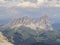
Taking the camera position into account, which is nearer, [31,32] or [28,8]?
[31,32]

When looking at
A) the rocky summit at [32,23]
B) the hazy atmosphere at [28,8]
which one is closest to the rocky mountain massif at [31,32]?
the rocky summit at [32,23]

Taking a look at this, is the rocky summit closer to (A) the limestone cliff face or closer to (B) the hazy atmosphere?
(B) the hazy atmosphere

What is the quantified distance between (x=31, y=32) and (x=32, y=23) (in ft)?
0.91

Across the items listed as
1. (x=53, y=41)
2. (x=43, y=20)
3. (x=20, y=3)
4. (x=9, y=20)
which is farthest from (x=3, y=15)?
(x=53, y=41)

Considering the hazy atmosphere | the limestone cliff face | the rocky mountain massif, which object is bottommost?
Result: the limestone cliff face

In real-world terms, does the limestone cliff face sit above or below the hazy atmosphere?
below

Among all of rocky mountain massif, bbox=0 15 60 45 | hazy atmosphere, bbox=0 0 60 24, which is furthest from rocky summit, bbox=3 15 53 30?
hazy atmosphere, bbox=0 0 60 24

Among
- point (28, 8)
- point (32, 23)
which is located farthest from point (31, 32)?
point (28, 8)

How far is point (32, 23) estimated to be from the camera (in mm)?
5828

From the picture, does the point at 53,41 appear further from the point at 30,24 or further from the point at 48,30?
the point at 30,24

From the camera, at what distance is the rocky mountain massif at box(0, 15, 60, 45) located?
578 cm

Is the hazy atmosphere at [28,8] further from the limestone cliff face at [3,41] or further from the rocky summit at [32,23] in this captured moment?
the limestone cliff face at [3,41]

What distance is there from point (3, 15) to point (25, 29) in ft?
2.67

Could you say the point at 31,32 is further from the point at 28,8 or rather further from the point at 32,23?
the point at 28,8
